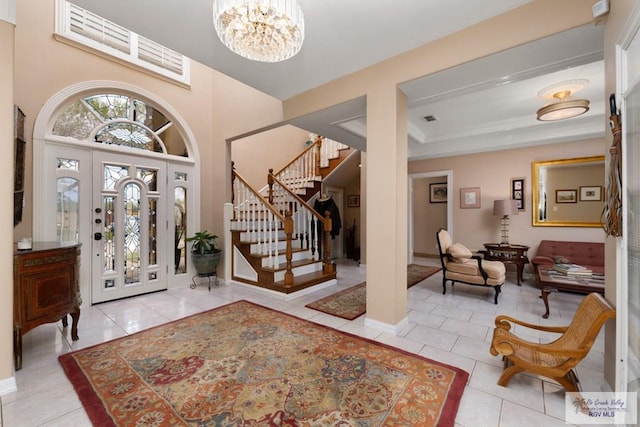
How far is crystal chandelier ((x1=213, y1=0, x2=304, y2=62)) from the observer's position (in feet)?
5.48

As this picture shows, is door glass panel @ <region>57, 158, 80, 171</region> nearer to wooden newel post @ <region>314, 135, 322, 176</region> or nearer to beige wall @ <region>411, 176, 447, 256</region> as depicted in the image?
wooden newel post @ <region>314, 135, 322, 176</region>

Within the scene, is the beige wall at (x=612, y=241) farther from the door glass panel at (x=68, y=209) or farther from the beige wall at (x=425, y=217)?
the beige wall at (x=425, y=217)

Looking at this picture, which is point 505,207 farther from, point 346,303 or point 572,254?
point 346,303

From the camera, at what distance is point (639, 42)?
133 centimetres

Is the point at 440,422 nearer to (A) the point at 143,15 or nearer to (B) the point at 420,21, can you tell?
(B) the point at 420,21

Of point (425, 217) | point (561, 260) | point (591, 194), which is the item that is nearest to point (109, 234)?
point (561, 260)

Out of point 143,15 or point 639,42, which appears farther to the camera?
point 143,15

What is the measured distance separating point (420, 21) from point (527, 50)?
3.03 ft

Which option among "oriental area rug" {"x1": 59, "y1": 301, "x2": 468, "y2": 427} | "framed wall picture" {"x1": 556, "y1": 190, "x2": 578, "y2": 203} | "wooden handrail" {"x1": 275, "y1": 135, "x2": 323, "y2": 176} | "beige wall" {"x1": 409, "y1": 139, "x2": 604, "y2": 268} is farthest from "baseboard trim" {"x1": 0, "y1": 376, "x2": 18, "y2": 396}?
"framed wall picture" {"x1": 556, "y1": 190, "x2": 578, "y2": 203}

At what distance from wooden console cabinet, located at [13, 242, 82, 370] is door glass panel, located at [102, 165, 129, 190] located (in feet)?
4.83

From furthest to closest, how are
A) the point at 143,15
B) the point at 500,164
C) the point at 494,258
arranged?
the point at 500,164 → the point at 494,258 → the point at 143,15

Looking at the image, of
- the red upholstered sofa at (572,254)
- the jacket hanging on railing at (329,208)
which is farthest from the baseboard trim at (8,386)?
the red upholstered sofa at (572,254)

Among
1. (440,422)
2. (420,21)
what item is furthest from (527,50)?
(440,422)

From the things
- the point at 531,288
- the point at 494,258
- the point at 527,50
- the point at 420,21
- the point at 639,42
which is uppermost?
the point at 420,21
